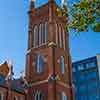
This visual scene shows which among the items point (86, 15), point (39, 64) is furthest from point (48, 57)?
point (86, 15)

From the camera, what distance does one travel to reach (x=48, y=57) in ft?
154

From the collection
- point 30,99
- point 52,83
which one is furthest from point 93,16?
point 30,99

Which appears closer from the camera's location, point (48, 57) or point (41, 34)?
point (48, 57)

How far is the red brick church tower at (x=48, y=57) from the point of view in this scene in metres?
44.8

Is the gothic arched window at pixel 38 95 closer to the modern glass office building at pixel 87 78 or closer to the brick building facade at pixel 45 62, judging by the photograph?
the brick building facade at pixel 45 62

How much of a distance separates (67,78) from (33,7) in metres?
17.3

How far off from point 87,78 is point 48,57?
41.4 meters

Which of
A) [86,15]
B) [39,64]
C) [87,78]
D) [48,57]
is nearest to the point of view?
[86,15]

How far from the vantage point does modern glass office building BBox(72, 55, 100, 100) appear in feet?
271

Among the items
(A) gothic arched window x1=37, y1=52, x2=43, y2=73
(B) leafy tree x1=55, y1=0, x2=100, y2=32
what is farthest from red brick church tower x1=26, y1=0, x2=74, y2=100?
(B) leafy tree x1=55, y1=0, x2=100, y2=32

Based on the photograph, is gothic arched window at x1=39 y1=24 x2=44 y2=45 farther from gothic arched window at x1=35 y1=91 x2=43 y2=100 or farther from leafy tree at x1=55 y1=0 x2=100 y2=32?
leafy tree at x1=55 y1=0 x2=100 y2=32

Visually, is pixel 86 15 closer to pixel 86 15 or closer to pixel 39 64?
pixel 86 15

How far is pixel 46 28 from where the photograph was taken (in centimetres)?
5147

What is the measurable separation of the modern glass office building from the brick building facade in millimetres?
33355
